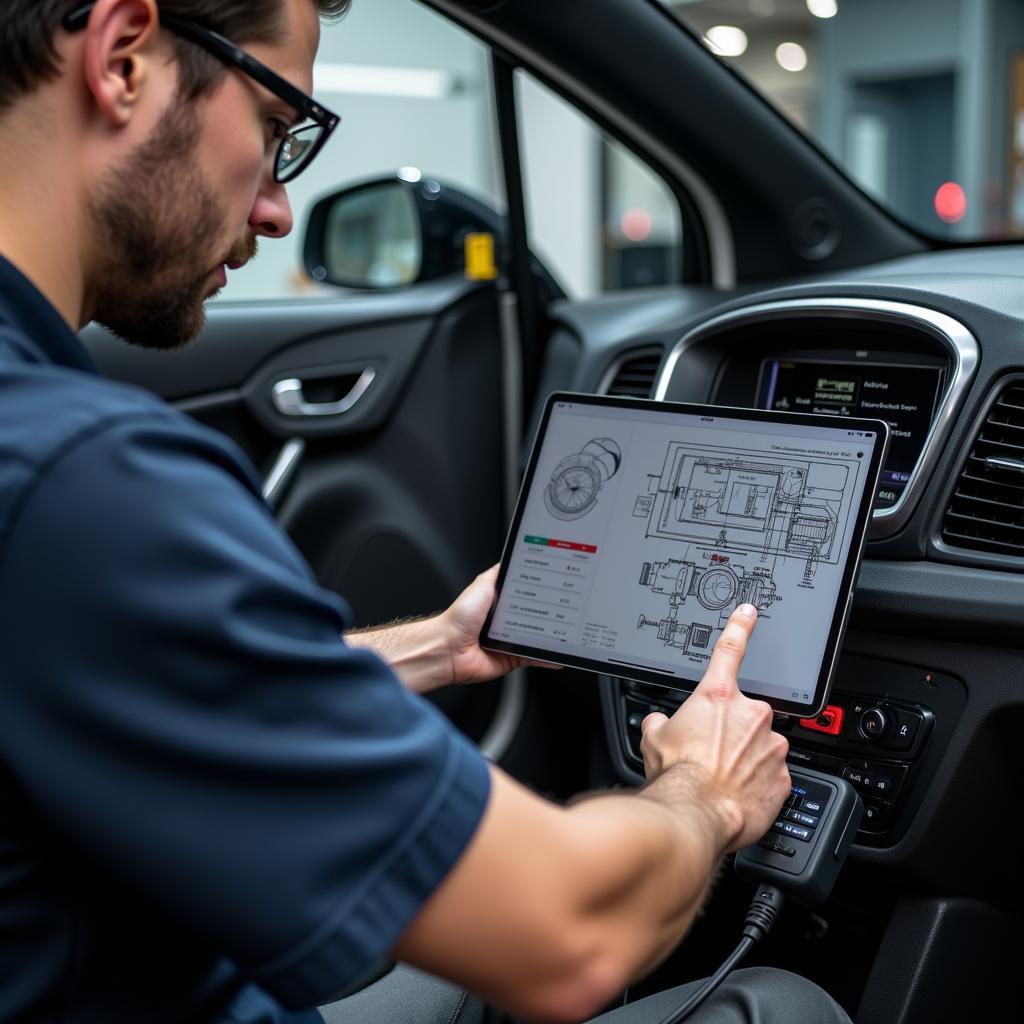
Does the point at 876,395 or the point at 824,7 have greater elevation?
the point at 824,7

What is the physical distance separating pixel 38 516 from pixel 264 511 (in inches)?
5.3

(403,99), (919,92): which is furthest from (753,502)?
(919,92)

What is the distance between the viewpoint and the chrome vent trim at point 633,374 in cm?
167

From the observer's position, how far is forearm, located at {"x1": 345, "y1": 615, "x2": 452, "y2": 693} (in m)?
1.26

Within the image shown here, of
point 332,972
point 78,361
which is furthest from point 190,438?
point 332,972

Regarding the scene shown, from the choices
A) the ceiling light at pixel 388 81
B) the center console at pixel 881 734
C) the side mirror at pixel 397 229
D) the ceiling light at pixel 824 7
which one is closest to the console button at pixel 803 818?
the center console at pixel 881 734

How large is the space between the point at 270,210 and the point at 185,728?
55 centimetres

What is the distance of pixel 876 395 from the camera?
4.62 ft

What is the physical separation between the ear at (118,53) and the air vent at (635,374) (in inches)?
37.5

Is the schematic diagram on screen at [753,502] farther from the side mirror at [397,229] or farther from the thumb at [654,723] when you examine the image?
the side mirror at [397,229]

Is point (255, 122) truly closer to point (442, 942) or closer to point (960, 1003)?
point (442, 942)

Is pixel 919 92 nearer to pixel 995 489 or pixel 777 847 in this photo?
pixel 995 489

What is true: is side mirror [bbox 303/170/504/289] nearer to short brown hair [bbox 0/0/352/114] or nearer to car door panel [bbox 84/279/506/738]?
car door panel [bbox 84/279/506/738]

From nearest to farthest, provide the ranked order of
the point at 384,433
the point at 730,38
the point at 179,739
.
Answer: the point at 179,739 → the point at 384,433 → the point at 730,38
